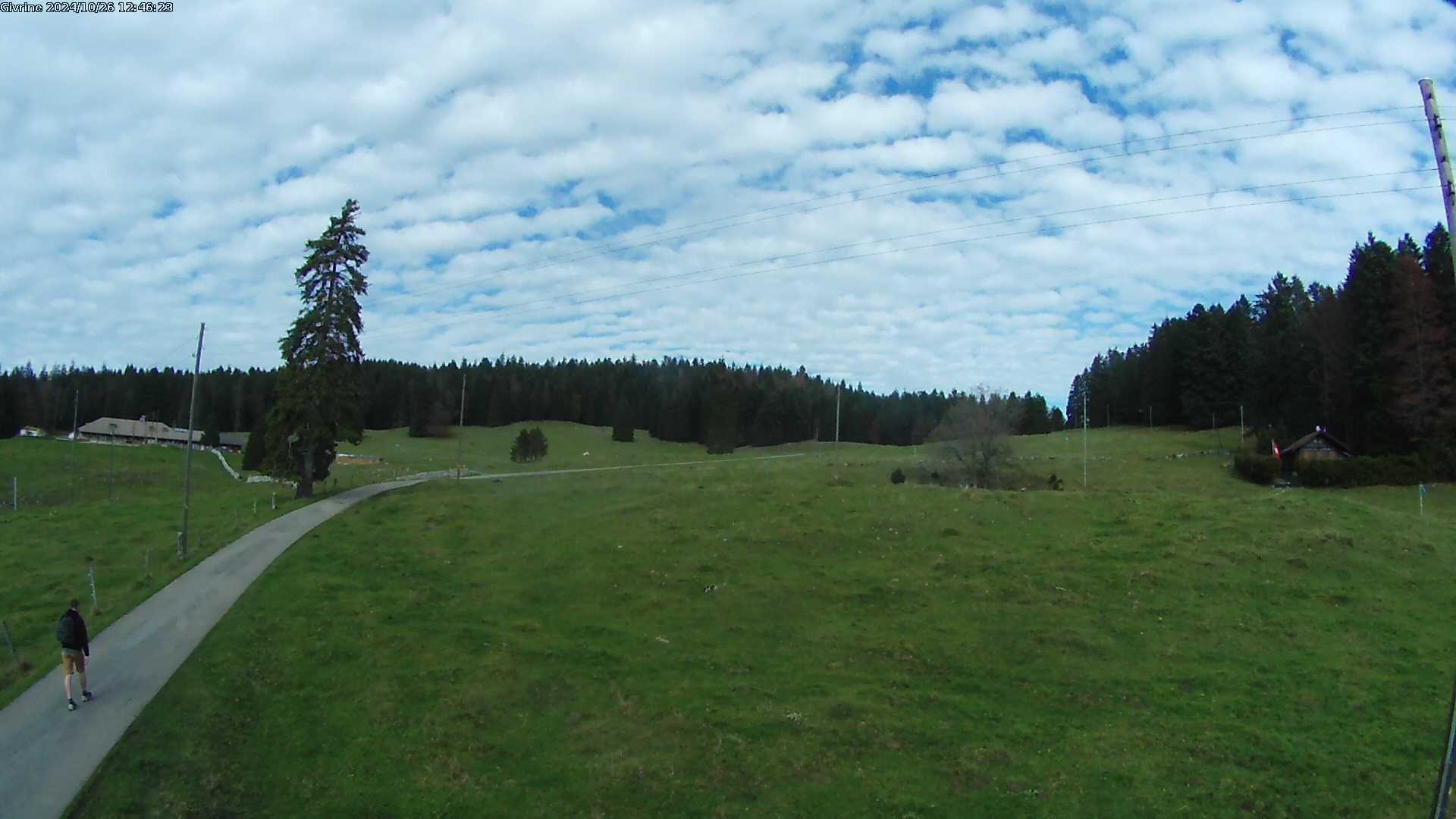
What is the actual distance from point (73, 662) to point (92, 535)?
3047 cm

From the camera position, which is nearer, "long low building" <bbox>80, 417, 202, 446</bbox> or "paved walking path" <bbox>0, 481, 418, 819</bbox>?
"paved walking path" <bbox>0, 481, 418, 819</bbox>

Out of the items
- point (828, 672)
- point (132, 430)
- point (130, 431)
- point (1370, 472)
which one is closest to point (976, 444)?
point (1370, 472)

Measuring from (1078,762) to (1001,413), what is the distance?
46.5 meters

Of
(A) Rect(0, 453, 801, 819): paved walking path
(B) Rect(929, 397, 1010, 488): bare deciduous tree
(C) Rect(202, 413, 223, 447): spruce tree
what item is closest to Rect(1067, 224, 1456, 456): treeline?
(B) Rect(929, 397, 1010, 488): bare deciduous tree

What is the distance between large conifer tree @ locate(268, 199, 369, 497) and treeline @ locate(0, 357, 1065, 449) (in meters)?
79.1

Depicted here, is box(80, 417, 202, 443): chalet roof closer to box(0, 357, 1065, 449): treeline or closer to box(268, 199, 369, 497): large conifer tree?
box(0, 357, 1065, 449): treeline

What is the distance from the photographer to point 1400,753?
67.3 feet

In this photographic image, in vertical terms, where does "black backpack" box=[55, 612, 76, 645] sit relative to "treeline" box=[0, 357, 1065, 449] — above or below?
below

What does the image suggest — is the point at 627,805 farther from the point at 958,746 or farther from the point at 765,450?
the point at 765,450

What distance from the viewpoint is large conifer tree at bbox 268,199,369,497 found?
5181cm

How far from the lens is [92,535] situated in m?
46.2

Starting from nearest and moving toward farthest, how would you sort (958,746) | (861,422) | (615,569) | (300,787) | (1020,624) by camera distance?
(300,787)
(958,746)
(1020,624)
(615,569)
(861,422)

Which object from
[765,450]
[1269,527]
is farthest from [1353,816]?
[765,450]

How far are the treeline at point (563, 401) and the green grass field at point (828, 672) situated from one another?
91.9 meters
